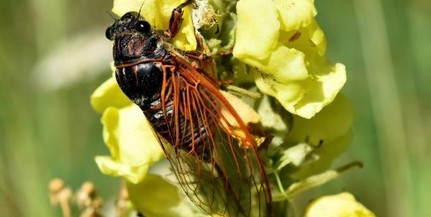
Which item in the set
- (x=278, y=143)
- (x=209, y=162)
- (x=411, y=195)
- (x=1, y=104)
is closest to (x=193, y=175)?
(x=209, y=162)

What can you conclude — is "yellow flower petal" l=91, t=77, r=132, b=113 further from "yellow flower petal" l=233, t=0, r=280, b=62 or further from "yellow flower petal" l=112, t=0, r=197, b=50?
"yellow flower petal" l=233, t=0, r=280, b=62

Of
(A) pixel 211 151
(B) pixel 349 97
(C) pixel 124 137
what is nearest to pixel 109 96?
(C) pixel 124 137

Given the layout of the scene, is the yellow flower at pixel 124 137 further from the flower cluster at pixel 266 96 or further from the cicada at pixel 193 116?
the cicada at pixel 193 116

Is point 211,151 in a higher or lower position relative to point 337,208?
higher

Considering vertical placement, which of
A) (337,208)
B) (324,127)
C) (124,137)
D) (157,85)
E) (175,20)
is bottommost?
(337,208)

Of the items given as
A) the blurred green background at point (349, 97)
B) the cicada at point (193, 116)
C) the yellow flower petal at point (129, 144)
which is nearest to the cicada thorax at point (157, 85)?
the cicada at point (193, 116)

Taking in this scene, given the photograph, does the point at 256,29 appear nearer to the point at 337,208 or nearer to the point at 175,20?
the point at 175,20

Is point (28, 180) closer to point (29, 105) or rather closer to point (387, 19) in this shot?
point (29, 105)
